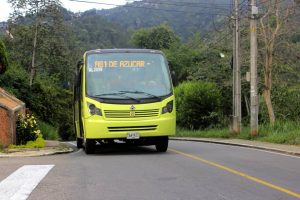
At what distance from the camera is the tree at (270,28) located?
3212cm

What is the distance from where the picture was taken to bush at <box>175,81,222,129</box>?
144 ft

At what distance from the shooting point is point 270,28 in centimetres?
3284

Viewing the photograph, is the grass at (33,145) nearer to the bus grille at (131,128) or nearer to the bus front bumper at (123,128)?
the bus front bumper at (123,128)

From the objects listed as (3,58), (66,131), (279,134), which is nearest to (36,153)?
(3,58)

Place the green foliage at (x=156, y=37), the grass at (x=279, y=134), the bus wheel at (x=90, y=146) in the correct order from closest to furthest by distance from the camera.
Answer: the bus wheel at (x=90, y=146), the grass at (x=279, y=134), the green foliage at (x=156, y=37)

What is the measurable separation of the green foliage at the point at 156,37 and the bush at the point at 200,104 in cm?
3536

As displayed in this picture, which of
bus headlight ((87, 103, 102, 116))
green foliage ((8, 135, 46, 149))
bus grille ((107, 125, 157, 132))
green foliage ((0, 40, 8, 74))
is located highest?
green foliage ((0, 40, 8, 74))

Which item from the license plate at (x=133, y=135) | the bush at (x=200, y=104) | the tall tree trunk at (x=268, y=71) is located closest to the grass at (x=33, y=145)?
the license plate at (x=133, y=135)

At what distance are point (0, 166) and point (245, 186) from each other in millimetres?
6157

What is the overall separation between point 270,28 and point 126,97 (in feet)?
64.7

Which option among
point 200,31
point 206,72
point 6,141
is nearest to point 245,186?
point 6,141

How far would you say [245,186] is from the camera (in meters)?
9.37

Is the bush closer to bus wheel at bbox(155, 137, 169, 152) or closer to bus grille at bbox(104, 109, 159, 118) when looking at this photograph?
bus wheel at bbox(155, 137, 169, 152)

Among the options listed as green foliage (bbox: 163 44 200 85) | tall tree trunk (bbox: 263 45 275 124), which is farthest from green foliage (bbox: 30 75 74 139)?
green foliage (bbox: 163 44 200 85)
